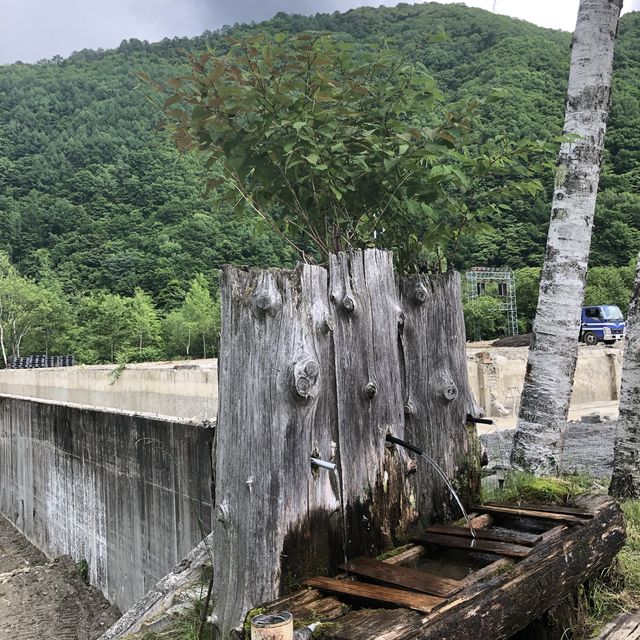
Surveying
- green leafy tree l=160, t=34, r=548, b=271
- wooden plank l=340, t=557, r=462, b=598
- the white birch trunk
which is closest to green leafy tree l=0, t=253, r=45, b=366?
the white birch trunk

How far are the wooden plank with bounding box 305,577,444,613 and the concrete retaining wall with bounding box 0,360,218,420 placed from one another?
490 centimetres

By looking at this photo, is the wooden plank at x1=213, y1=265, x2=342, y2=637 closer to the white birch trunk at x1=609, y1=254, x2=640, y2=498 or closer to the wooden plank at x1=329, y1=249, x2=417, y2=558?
the wooden plank at x1=329, y1=249, x2=417, y2=558

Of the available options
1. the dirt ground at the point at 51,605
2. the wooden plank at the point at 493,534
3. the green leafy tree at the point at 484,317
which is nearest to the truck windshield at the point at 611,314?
the green leafy tree at the point at 484,317

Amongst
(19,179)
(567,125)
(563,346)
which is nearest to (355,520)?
(563,346)

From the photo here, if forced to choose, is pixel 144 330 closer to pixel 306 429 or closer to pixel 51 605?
pixel 51 605

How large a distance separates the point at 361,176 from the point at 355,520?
5.70ft

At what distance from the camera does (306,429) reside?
2.88 m

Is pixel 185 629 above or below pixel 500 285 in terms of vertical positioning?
below

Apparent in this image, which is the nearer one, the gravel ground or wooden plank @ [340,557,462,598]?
wooden plank @ [340,557,462,598]

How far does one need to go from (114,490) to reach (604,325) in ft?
106

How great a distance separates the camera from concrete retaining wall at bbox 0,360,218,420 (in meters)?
10.3

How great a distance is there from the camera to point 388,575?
268cm

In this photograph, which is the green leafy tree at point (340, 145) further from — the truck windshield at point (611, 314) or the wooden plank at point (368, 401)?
the truck windshield at point (611, 314)

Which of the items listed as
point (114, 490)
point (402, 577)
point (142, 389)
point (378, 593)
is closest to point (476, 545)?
point (402, 577)
